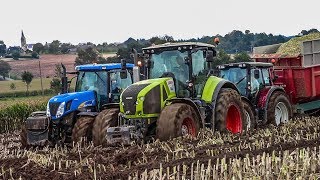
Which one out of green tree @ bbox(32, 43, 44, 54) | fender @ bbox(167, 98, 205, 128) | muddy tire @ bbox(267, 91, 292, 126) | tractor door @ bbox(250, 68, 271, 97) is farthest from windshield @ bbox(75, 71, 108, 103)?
green tree @ bbox(32, 43, 44, 54)

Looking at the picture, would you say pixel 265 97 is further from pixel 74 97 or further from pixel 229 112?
pixel 74 97

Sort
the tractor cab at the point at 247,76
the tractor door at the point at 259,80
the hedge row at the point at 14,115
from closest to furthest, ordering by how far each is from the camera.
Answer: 1. the tractor cab at the point at 247,76
2. the tractor door at the point at 259,80
3. the hedge row at the point at 14,115

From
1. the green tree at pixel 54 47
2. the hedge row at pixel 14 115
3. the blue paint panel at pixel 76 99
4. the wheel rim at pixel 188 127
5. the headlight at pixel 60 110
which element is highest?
the green tree at pixel 54 47

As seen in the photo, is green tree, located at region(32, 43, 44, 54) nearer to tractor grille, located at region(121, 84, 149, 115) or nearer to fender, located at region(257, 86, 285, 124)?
fender, located at region(257, 86, 285, 124)

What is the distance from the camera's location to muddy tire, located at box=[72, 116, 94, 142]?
12.2 m

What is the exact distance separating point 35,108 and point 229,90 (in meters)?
13.6

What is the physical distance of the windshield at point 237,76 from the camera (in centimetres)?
1520

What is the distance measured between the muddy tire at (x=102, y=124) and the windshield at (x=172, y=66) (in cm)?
133

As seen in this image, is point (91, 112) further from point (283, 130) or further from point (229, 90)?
point (283, 130)

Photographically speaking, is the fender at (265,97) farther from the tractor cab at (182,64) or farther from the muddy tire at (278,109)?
the tractor cab at (182,64)

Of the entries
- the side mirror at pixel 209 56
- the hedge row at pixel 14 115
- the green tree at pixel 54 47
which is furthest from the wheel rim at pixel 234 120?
the green tree at pixel 54 47

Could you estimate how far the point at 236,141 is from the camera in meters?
10.6

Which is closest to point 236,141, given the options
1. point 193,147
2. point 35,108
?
point 193,147

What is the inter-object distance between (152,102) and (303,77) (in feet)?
→ 20.4
